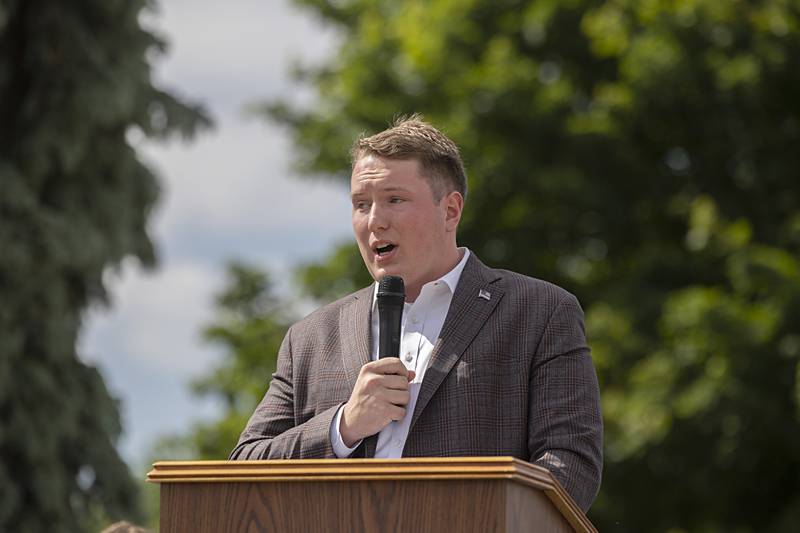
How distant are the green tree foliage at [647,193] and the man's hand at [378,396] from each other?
11.7 m

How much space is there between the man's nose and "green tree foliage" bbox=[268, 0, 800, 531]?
11.4m

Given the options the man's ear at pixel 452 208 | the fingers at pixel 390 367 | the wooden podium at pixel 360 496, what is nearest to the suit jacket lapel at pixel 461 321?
the man's ear at pixel 452 208

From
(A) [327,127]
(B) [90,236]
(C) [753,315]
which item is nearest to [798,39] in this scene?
(C) [753,315]

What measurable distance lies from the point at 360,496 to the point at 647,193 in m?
15.8

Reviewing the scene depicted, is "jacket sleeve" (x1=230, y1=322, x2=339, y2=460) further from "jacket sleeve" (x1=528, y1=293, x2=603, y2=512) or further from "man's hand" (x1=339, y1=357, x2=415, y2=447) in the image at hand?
"jacket sleeve" (x1=528, y1=293, x2=603, y2=512)

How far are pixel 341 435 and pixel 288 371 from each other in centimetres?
59

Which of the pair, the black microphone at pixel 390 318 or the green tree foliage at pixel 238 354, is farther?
the green tree foliage at pixel 238 354

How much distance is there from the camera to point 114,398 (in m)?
13.5

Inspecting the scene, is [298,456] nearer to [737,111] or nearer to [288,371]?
[288,371]

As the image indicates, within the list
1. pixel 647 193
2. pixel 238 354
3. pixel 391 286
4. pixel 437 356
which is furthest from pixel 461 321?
pixel 238 354

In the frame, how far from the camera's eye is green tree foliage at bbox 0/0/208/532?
12.5 metres

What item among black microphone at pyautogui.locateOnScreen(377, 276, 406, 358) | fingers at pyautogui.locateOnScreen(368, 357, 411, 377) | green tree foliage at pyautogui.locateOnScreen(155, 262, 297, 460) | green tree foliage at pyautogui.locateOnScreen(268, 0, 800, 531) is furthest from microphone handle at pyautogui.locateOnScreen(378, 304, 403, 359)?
green tree foliage at pyautogui.locateOnScreen(155, 262, 297, 460)

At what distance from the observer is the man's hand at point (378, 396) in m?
3.77

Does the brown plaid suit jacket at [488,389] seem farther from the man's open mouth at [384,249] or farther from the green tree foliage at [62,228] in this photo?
the green tree foliage at [62,228]
